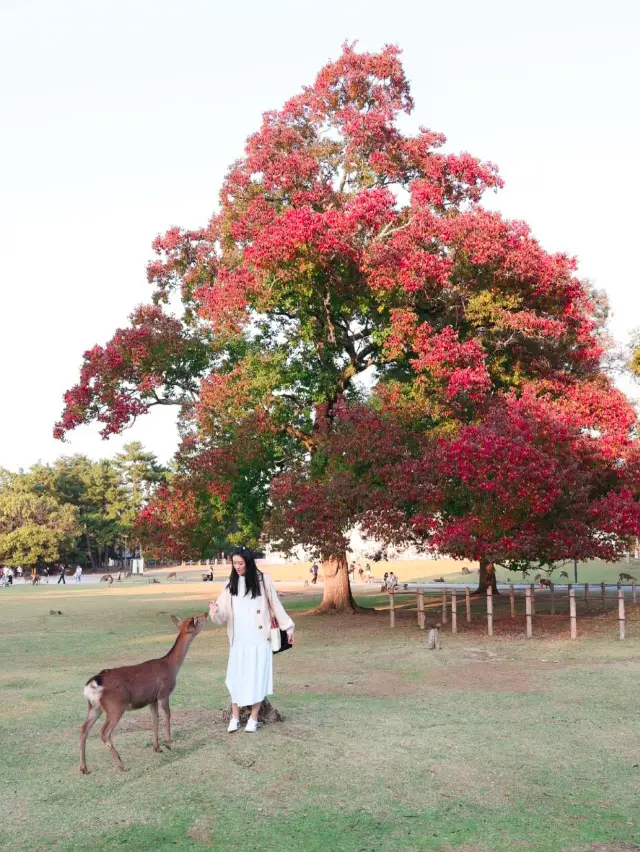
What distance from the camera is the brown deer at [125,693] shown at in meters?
7.42

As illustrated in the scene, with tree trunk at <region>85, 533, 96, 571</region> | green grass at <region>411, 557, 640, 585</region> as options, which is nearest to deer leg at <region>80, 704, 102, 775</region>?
green grass at <region>411, 557, 640, 585</region>

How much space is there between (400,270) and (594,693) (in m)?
10.8

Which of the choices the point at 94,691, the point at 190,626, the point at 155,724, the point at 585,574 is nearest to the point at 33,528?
the point at 585,574

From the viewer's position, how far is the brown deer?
7.42 m

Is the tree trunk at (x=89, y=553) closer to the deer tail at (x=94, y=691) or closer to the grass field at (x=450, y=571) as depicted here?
the grass field at (x=450, y=571)

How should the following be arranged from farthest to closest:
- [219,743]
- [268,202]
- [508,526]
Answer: [268,202], [508,526], [219,743]

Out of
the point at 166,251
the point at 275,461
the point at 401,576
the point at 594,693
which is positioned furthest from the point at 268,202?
the point at 401,576

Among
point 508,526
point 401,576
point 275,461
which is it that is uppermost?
point 275,461

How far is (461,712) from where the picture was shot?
32.4 ft

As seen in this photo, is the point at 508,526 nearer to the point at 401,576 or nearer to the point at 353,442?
the point at 353,442

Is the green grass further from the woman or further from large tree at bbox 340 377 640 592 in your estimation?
the woman

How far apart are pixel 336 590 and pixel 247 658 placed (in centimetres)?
1601

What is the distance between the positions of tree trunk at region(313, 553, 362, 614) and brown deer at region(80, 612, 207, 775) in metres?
16.2

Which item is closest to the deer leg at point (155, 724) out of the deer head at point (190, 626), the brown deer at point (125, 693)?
the brown deer at point (125, 693)
